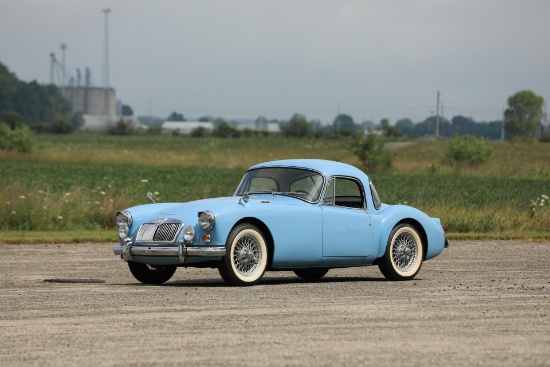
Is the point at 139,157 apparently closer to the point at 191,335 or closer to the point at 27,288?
the point at 27,288

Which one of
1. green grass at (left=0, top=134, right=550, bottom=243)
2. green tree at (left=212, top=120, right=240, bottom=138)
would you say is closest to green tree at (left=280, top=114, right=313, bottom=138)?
green tree at (left=212, top=120, right=240, bottom=138)

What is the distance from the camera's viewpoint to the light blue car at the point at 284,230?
14.9m

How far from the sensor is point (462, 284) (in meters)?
15.8

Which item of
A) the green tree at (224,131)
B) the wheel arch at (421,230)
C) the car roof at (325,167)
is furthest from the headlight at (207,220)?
the green tree at (224,131)

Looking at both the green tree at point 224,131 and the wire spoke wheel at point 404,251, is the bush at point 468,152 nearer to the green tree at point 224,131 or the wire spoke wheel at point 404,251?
the wire spoke wheel at point 404,251

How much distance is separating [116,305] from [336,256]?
415cm

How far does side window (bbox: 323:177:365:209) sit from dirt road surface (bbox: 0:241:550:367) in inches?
44.3

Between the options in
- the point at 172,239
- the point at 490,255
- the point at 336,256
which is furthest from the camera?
the point at 490,255

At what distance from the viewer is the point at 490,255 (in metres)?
22.6

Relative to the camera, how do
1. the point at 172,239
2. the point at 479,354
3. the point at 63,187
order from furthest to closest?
the point at 63,187 < the point at 172,239 < the point at 479,354

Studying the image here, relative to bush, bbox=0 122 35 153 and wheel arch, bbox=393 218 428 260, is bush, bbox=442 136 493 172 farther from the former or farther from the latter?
wheel arch, bbox=393 218 428 260

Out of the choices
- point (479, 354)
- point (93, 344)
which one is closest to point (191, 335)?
point (93, 344)

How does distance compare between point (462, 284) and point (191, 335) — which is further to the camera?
point (462, 284)

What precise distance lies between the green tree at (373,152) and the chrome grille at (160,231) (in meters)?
53.7
